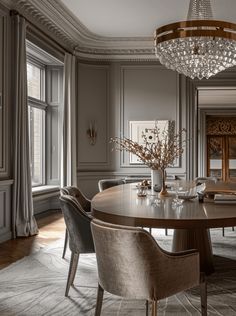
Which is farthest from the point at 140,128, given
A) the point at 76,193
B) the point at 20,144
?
the point at 76,193

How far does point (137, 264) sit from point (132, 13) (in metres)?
3.91

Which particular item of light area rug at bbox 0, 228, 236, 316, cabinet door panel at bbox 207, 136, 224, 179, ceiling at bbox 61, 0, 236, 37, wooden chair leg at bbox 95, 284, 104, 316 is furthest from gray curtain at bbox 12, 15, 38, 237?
cabinet door panel at bbox 207, 136, 224, 179

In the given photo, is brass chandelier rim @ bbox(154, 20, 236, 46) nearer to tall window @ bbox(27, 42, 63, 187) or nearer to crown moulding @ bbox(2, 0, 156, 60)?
crown moulding @ bbox(2, 0, 156, 60)

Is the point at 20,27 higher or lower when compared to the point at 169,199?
higher

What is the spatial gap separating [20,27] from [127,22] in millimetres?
1593

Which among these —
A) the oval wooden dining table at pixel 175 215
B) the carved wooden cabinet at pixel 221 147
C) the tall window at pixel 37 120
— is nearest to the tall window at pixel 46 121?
the tall window at pixel 37 120

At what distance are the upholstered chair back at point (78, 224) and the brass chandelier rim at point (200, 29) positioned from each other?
1509mm

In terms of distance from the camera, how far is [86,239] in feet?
7.32

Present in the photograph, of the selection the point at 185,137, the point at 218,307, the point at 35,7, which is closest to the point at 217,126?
the point at 185,137

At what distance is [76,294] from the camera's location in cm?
233

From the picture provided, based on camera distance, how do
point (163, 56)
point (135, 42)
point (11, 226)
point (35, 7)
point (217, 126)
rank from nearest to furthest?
point (163, 56) < point (11, 226) < point (35, 7) < point (135, 42) < point (217, 126)

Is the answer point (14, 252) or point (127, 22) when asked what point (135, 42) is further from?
point (14, 252)

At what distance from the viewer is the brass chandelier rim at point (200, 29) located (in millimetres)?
2855

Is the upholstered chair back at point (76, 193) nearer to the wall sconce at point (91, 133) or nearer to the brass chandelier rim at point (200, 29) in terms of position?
the brass chandelier rim at point (200, 29)
